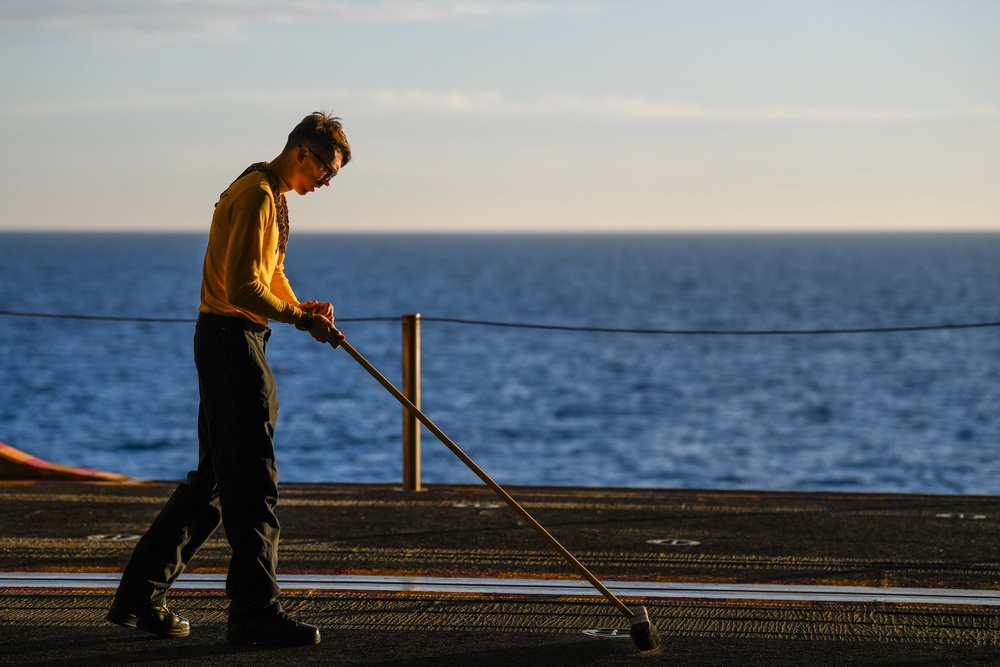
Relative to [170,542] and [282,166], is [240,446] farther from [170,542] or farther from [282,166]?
[282,166]

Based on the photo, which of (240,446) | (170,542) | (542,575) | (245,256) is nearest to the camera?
(245,256)

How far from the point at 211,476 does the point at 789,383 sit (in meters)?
38.6

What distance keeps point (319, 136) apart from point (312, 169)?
0.41ft

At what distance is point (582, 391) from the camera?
1588 inches

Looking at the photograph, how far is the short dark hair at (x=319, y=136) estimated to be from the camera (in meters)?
4.98

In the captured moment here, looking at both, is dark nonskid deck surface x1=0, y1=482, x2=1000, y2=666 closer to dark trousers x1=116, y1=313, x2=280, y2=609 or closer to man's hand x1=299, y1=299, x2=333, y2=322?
dark trousers x1=116, y1=313, x2=280, y2=609

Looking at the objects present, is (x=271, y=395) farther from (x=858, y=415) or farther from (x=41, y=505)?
(x=858, y=415)

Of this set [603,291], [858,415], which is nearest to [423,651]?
[858,415]

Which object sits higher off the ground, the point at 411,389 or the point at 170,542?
the point at 411,389

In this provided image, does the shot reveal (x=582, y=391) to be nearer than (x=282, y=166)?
No

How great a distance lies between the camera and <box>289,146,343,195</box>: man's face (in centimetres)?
500

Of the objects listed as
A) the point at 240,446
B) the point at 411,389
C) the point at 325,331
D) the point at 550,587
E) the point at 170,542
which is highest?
the point at 325,331

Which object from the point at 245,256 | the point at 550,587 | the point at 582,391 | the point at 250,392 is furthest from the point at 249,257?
the point at 582,391

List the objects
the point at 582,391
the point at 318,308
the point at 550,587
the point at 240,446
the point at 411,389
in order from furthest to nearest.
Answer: the point at 582,391
the point at 411,389
the point at 550,587
the point at 318,308
the point at 240,446
